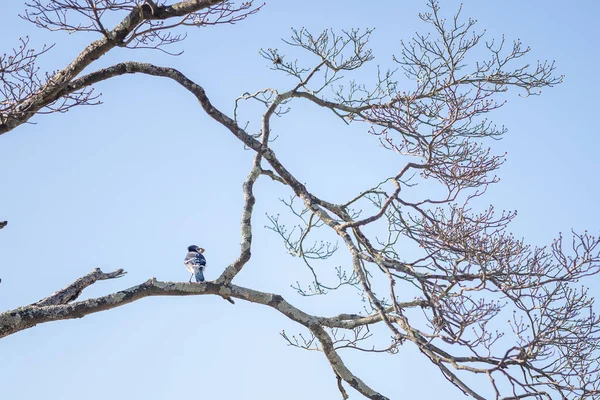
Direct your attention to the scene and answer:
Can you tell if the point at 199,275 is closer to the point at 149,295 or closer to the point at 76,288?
the point at 76,288

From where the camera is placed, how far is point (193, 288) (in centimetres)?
720

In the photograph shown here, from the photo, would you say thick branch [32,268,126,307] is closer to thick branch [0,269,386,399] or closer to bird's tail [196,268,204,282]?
thick branch [0,269,386,399]

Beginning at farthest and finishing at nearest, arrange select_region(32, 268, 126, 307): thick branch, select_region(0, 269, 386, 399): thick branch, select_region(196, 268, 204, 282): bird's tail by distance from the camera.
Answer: select_region(196, 268, 204, 282): bird's tail
select_region(32, 268, 126, 307): thick branch
select_region(0, 269, 386, 399): thick branch

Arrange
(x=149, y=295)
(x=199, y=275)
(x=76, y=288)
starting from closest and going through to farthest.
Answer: (x=149, y=295)
(x=76, y=288)
(x=199, y=275)

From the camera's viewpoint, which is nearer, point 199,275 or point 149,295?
point 149,295

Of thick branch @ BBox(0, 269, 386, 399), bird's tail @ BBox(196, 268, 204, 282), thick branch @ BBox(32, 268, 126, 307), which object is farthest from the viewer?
bird's tail @ BBox(196, 268, 204, 282)

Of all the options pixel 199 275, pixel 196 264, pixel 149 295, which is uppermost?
pixel 196 264

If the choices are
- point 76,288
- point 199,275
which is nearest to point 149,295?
point 76,288

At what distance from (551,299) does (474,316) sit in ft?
2.56

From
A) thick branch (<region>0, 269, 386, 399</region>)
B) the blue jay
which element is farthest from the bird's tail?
thick branch (<region>0, 269, 386, 399</region>)

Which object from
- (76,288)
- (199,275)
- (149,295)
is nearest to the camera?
(149,295)

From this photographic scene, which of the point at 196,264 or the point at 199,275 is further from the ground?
the point at 196,264

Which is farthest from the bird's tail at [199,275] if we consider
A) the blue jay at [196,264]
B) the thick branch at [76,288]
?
the thick branch at [76,288]

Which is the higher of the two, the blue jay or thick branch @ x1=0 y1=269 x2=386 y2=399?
the blue jay
